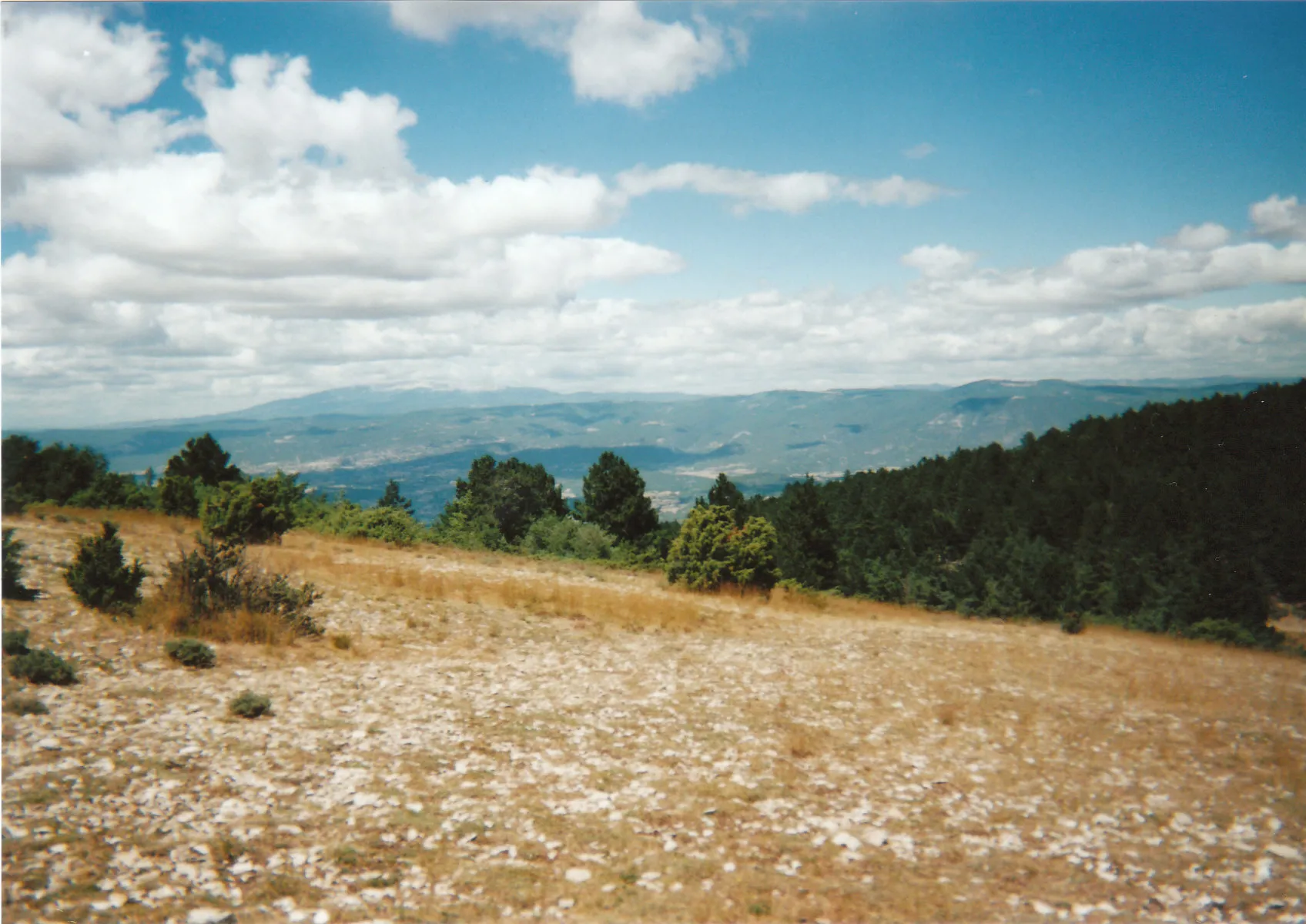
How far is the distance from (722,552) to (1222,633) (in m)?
24.7

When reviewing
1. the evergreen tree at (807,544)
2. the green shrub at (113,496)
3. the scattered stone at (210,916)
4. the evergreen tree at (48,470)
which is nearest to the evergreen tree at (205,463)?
the green shrub at (113,496)

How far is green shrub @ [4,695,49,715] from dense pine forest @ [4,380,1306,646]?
15.5 m

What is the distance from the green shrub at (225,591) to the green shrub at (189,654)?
2.11 m

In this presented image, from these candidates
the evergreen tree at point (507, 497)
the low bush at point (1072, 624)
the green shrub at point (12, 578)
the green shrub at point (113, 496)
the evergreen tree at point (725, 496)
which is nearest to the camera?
the green shrub at point (12, 578)

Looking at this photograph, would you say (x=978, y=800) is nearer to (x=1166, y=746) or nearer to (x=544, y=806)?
(x=1166, y=746)

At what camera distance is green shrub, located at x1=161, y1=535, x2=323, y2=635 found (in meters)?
16.2

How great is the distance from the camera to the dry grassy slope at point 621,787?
7.42 metres

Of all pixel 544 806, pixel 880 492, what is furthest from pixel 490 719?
pixel 880 492

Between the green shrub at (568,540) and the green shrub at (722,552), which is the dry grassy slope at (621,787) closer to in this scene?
the green shrub at (722,552)

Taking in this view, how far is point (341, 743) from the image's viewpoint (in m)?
11.0

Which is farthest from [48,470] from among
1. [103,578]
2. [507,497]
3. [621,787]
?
[621,787]

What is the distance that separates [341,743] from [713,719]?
7.13 metres

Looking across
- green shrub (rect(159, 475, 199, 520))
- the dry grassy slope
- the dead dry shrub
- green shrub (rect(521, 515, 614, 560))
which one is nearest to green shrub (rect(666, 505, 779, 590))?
green shrub (rect(521, 515, 614, 560))

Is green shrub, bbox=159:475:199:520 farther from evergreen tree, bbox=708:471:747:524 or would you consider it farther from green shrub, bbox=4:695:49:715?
green shrub, bbox=4:695:49:715
